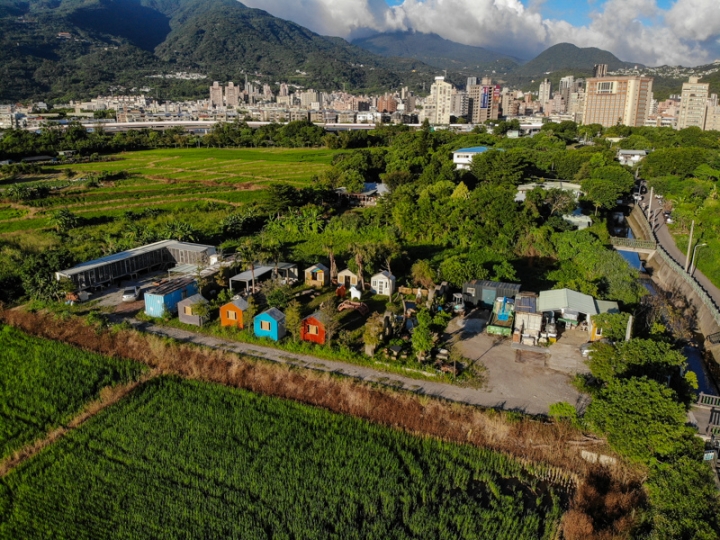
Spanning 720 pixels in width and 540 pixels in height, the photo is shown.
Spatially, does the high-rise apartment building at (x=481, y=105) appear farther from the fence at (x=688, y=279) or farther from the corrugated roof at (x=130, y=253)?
the corrugated roof at (x=130, y=253)

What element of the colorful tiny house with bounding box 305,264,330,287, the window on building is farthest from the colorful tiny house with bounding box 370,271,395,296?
the window on building

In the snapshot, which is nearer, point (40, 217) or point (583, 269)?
point (583, 269)

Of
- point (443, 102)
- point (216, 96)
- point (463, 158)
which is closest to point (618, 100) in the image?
point (443, 102)

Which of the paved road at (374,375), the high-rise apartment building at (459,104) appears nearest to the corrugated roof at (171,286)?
the paved road at (374,375)

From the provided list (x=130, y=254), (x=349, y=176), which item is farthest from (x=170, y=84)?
(x=130, y=254)

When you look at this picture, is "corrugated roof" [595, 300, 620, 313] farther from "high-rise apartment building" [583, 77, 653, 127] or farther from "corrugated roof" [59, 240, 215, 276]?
"high-rise apartment building" [583, 77, 653, 127]

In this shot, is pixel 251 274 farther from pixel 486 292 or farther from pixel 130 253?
pixel 486 292

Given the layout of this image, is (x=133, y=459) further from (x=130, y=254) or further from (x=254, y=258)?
(x=130, y=254)
